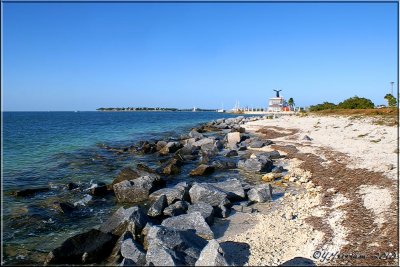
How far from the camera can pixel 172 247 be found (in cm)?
670

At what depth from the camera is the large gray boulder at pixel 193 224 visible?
26.9 feet

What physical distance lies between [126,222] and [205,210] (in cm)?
241

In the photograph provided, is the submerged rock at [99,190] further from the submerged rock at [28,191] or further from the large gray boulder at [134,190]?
the submerged rock at [28,191]

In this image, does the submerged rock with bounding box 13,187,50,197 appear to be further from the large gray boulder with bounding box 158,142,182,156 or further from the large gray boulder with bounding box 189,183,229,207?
the large gray boulder with bounding box 158,142,182,156

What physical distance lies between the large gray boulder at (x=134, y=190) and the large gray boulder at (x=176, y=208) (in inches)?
87.0

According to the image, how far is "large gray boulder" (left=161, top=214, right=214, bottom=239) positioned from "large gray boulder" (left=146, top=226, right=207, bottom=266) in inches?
23.2

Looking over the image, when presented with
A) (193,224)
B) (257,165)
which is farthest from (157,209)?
(257,165)

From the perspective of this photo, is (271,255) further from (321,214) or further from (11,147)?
(11,147)

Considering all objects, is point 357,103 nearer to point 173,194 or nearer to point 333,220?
point 333,220

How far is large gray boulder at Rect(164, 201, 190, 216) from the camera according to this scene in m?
9.95

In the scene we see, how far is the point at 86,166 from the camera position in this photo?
20.0 meters

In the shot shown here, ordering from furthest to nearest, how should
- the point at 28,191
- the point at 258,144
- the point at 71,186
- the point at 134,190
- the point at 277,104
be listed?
1. the point at 277,104
2. the point at 258,144
3. the point at 71,186
4. the point at 28,191
5. the point at 134,190

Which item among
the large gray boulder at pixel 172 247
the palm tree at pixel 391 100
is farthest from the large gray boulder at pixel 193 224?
the palm tree at pixel 391 100

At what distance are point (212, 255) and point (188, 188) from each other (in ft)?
18.7
